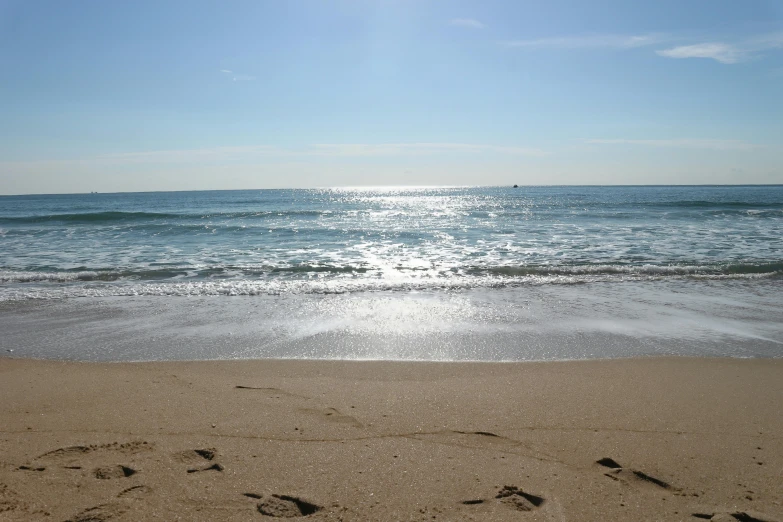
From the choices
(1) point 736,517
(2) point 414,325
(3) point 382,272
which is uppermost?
(3) point 382,272

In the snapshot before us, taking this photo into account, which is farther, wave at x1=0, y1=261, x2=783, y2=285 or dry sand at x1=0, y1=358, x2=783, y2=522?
wave at x1=0, y1=261, x2=783, y2=285

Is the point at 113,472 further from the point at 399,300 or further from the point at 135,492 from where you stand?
the point at 399,300

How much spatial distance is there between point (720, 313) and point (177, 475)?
25.0 feet

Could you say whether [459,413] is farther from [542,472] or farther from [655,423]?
[655,423]

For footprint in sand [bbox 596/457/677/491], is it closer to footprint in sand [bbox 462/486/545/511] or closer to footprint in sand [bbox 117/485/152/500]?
footprint in sand [bbox 462/486/545/511]

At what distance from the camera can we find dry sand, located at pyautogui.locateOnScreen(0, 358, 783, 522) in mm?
2625

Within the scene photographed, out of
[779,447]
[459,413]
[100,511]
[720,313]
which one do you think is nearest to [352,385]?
[459,413]

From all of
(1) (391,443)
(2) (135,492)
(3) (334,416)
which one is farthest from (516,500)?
(2) (135,492)

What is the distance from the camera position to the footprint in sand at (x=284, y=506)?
8.30 ft

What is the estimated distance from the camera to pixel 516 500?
267 centimetres

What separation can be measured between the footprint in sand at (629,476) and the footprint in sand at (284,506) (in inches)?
67.4

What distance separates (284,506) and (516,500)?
1218 millimetres

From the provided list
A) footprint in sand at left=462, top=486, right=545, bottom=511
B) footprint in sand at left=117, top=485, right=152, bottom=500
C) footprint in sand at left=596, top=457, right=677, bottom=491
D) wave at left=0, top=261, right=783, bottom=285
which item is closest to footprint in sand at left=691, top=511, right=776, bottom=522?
footprint in sand at left=596, top=457, right=677, bottom=491

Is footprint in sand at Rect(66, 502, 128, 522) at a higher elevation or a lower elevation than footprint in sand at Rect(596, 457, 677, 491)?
higher
